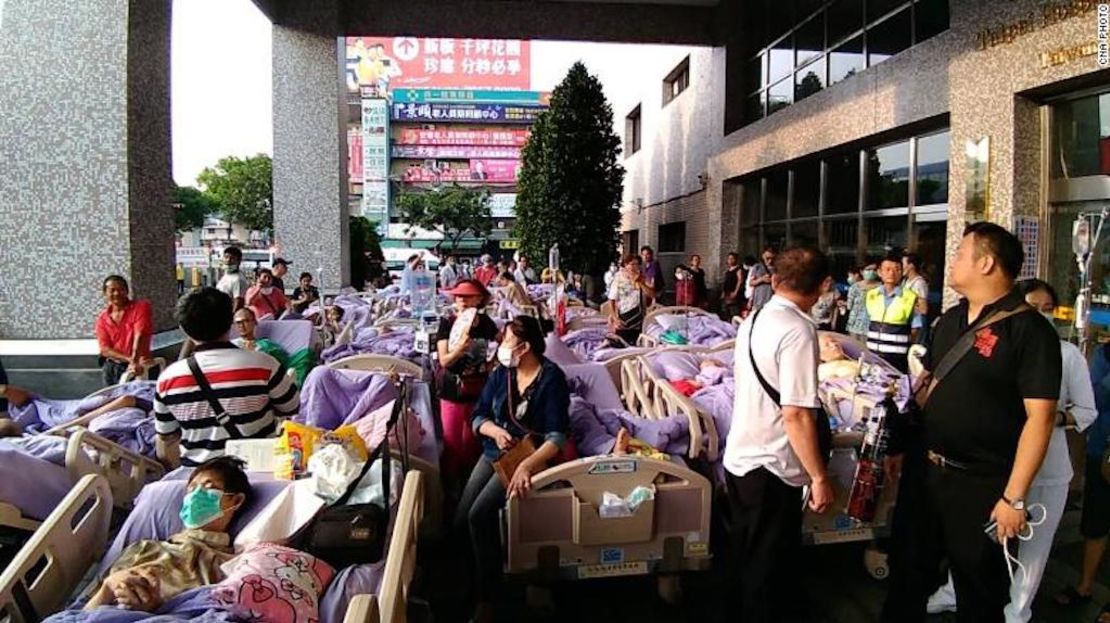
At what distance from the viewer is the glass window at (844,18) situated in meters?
10.8

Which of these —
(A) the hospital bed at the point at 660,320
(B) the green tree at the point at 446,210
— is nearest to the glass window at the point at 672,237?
(A) the hospital bed at the point at 660,320

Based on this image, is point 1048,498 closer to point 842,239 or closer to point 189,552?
point 189,552

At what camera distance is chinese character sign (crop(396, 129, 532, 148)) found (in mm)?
65438

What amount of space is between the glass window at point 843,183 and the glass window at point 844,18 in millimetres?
1808

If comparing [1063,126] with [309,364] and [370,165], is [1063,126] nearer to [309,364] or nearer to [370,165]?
[309,364]

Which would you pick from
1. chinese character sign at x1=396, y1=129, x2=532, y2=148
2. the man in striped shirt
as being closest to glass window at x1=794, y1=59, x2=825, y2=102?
the man in striped shirt

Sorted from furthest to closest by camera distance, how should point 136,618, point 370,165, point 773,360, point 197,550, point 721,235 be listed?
point 370,165 < point 721,235 < point 773,360 < point 197,550 < point 136,618

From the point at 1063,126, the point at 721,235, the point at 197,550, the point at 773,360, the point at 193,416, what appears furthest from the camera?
the point at 721,235

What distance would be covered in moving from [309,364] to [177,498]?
9.37 ft

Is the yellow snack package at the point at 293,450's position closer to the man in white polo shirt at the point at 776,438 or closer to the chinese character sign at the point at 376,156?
the man in white polo shirt at the point at 776,438

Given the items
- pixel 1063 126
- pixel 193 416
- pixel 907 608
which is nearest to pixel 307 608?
pixel 193 416

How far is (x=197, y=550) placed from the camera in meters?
2.46

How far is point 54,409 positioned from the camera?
482cm

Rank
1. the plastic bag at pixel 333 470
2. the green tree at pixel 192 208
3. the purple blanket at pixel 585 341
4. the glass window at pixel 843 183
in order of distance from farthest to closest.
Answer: the green tree at pixel 192 208 → the glass window at pixel 843 183 → the purple blanket at pixel 585 341 → the plastic bag at pixel 333 470
